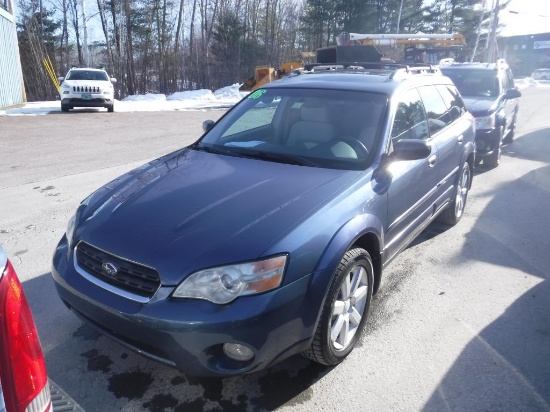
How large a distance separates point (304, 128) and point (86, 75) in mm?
16279

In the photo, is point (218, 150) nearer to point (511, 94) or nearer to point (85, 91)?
point (511, 94)

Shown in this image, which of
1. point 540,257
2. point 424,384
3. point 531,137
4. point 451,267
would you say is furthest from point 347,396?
point 531,137

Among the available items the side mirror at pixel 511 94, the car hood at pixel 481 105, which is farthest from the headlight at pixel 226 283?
the side mirror at pixel 511 94

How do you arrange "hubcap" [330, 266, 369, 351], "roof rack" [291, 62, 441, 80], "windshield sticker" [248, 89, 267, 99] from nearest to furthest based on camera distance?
"hubcap" [330, 266, 369, 351] → "windshield sticker" [248, 89, 267, 99] → "roof rack" [291, 62, 441, 80]

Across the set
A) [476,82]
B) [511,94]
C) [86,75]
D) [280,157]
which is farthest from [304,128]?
[86,75]

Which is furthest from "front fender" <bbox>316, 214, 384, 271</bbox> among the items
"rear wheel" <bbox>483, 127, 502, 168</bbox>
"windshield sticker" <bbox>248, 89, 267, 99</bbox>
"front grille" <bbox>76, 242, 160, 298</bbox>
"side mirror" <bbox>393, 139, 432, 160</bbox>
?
"rear wheel" <bbox>483, 127, 502, 168</bbox>

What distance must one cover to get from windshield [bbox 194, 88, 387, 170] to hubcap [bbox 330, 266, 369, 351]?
79cm

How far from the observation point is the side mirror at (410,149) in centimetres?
335

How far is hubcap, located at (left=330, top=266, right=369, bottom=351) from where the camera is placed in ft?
9.07

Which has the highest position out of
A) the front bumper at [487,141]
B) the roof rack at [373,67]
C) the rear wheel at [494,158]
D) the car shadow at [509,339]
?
the roof rack at [373,67]

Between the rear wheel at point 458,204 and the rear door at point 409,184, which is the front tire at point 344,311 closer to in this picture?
the rear door at point 409,184

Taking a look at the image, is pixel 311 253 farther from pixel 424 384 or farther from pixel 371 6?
pixel 371 6

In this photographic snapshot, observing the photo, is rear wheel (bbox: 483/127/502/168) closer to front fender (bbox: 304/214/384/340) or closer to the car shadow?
the car shadow

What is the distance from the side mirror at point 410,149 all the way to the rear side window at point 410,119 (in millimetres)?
171
